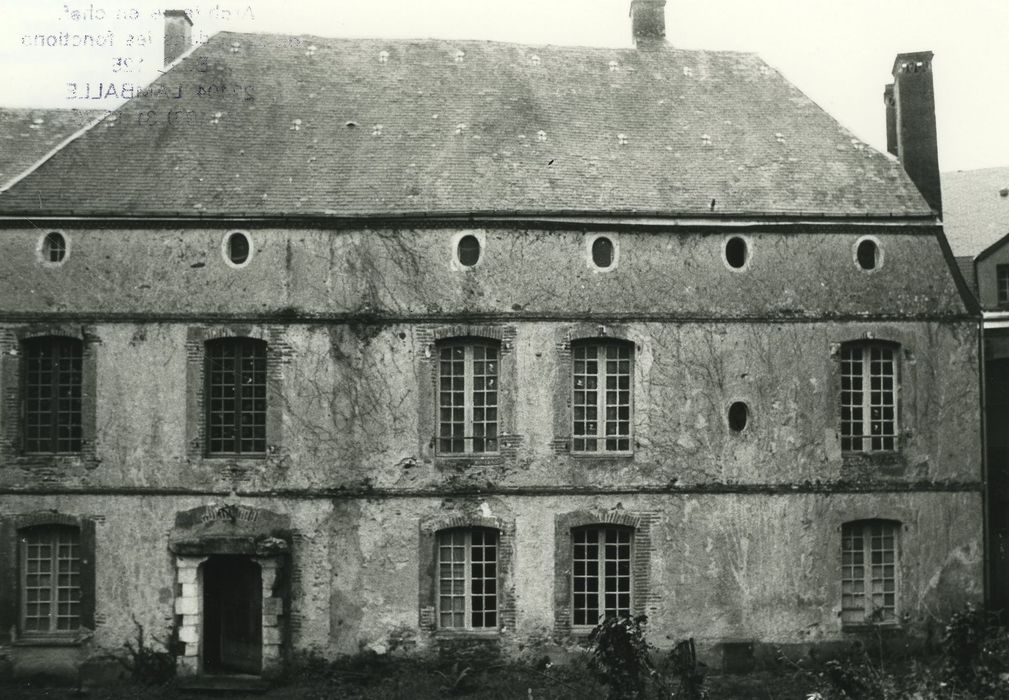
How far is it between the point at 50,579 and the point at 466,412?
292 inches

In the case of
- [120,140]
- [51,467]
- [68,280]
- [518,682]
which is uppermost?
[120,140]

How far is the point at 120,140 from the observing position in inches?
699

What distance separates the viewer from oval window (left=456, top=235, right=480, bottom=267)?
16.9 meters

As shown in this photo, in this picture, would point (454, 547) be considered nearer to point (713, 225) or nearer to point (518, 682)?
point (518, 682)

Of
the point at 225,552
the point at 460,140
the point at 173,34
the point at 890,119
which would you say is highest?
the point at 173,34

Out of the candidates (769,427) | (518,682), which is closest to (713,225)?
(769,427)

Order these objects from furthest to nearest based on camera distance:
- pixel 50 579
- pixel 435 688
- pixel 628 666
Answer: pixel 50 579 < pixel 435 688 < pixel 628 666

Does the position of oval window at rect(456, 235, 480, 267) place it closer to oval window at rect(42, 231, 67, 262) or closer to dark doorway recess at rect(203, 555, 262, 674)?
dark doorway recess at rect(203, 555, 262, 674)

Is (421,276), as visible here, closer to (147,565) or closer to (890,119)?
(147,565)

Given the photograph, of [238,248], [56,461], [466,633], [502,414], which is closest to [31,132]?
[238,248]

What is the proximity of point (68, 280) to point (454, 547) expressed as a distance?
25.7 ft

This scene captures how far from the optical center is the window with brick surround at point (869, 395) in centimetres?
1716

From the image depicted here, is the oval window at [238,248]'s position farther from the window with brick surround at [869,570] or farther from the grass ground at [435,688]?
the window with brick surround at [869,570]

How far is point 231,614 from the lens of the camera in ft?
54.4
